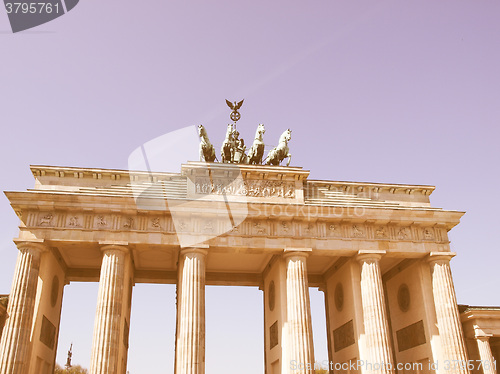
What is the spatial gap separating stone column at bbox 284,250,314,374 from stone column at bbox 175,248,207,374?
179 inches

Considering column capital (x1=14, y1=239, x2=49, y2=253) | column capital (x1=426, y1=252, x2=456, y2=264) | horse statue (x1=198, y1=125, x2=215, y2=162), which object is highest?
horse statue (x1=198, y1=125, x2=215, y2=162)

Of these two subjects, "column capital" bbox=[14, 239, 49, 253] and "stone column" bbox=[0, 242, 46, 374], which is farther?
"column capital" bbox=[14, 239, 49, 253]

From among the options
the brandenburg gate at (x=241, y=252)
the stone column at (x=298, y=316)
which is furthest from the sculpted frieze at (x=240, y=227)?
the stone column at (x=298, y=316)

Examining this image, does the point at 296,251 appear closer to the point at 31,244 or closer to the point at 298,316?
the point at 298,316

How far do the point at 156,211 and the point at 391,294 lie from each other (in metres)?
16.4

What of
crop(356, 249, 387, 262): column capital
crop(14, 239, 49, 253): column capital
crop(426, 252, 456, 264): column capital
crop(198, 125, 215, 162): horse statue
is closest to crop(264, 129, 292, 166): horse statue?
crop(198, 125, 215, 162): horse statue

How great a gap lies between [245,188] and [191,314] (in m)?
7.82

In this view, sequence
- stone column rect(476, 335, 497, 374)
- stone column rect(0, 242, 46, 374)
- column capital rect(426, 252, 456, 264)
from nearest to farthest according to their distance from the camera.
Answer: stone column rect(0, 242, 46, 374) → stone column rect(476, 335, 497, 374) → column capital rect(426, 252, 456, 264)

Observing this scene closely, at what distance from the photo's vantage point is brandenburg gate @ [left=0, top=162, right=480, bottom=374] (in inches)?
959

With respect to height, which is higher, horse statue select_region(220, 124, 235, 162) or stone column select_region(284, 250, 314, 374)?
horse statue select_region(220, 124, 235, 162)

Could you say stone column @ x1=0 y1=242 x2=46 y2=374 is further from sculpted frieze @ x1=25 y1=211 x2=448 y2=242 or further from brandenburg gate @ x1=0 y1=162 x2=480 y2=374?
sculpted frieze @ x1=25 y1=211 x2=448 y2=242

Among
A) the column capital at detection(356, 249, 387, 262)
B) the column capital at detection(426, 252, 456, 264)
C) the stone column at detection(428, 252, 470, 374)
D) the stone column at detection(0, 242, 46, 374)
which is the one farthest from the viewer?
the column capital at detection(426, 252, 456, 264)

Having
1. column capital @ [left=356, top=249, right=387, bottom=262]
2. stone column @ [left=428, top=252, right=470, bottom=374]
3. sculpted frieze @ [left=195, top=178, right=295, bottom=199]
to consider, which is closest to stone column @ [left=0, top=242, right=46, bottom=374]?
sculpted frieze @ [left=195, top=178, right=295, bottom=199]

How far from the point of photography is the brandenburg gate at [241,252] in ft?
79.9
